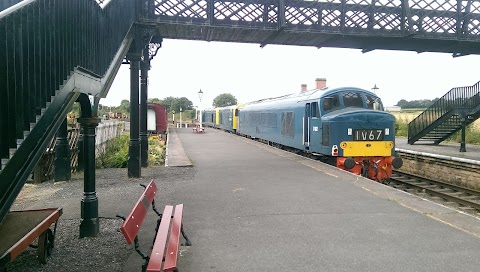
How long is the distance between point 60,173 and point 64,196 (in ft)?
6.71

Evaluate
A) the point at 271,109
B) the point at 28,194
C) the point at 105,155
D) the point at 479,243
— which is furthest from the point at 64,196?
the point at 271,109

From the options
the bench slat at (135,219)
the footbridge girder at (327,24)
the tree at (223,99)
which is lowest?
the bench slat at (135,219)

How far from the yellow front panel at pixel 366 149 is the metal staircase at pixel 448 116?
8.48 metres

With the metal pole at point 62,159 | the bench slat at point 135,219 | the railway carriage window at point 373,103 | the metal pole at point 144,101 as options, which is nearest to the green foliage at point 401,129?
the railway carriage window at point 373,103

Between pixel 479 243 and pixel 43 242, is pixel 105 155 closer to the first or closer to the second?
pixel 43 242

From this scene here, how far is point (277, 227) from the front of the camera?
5969 millimetres

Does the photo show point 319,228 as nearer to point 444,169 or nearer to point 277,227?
point 277,227

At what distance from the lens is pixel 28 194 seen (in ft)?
28.1

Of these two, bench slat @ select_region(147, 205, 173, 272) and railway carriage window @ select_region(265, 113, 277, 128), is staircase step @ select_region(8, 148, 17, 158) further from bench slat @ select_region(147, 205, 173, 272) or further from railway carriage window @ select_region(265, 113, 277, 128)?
railway carriage window @ select_region(265, 113, 277, 128)

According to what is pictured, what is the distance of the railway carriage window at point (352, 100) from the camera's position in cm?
1288

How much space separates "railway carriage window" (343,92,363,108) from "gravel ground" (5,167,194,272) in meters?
Result: 5.49

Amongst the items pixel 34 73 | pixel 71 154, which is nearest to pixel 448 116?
pixel 71 154

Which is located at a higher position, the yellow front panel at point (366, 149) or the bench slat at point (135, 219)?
the yellow front panel at point (366, 149)

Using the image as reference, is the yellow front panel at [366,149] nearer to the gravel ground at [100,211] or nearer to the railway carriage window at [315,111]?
the railway carriage window at [315,111]
